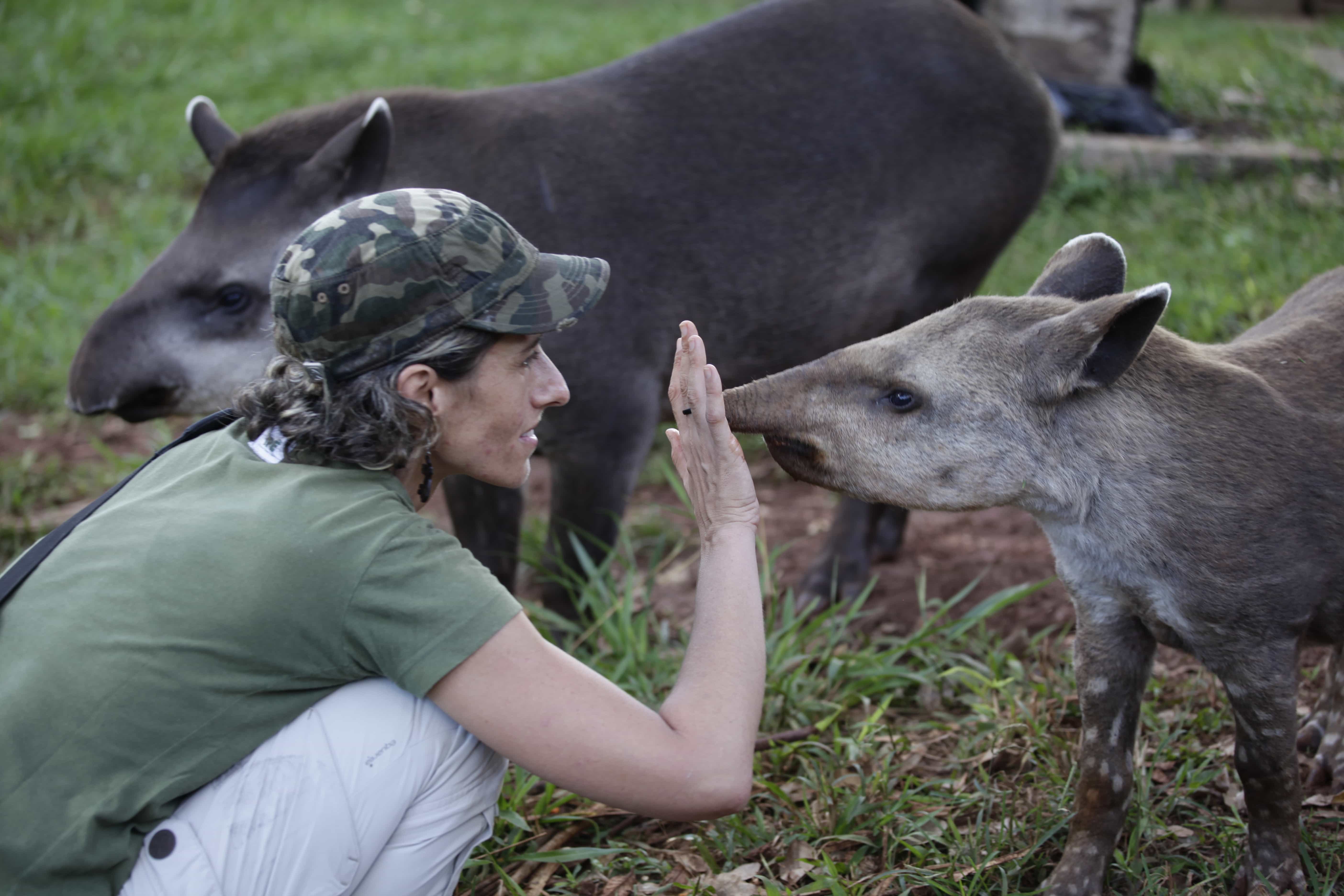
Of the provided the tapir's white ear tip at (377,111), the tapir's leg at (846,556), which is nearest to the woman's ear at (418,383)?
the tapir's white ear tip at (377,111)

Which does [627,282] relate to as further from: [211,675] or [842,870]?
[211,675]

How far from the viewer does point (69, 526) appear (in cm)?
247

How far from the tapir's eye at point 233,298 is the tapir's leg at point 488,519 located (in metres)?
0.93

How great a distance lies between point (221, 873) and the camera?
7.40 feet

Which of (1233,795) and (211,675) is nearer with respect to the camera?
(211,675)

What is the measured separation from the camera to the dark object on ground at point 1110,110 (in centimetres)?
779

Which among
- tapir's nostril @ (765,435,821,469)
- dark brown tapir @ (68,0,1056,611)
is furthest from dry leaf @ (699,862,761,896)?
dark brown tapir @ (68,0,1056,611)

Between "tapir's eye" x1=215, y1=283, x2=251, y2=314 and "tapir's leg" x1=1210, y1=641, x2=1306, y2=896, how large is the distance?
322cm

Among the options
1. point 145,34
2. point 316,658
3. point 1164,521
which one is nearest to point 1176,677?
point 1164,521

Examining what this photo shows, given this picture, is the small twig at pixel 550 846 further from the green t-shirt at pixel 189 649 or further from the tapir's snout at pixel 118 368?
the tapir's snout at pixel 118 368

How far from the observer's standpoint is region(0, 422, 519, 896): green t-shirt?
7.06ft

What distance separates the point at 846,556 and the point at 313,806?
2887mm

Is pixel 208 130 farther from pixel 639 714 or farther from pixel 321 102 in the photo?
pixel 321 102

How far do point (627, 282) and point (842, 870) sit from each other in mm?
2166
